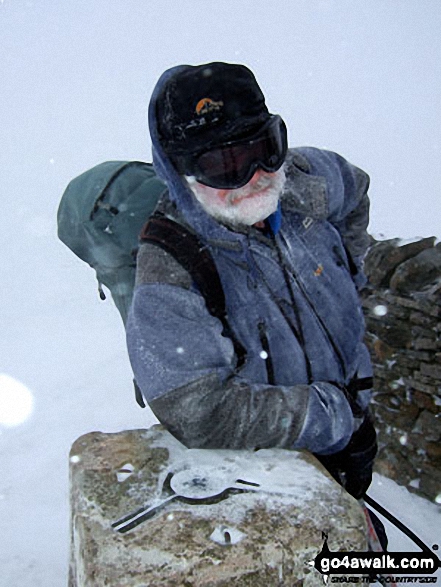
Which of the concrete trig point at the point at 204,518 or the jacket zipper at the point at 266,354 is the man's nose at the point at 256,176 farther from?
the concrete trig point at the point at 204,518

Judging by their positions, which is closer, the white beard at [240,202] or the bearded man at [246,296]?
the bearded man at [246,296]

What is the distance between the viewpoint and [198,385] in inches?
80.7

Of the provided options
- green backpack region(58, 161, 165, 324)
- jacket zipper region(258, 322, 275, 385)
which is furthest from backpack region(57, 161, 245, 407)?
jacket zipper region(258, 322, 275, 385)

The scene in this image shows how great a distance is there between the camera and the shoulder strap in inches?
85.9

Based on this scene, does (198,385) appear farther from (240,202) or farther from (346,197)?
(346,197)

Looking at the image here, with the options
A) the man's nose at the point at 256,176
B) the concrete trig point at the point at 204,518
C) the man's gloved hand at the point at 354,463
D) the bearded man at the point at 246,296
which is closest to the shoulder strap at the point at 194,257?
the bearded man at the point at 246,296

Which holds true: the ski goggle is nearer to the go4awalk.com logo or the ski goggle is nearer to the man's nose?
the man's nose

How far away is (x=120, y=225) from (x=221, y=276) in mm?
867

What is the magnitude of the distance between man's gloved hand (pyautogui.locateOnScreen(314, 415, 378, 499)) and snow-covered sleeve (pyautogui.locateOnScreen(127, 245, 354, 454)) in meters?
0.45

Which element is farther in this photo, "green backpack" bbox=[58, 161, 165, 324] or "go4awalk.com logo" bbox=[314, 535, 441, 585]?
"green backpack" bbox=[58, 161, 165, 324]

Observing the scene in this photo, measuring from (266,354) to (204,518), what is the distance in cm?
75

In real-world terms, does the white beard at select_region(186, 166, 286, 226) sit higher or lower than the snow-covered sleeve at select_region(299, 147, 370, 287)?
higher

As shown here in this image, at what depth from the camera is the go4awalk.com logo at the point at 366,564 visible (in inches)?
68.7

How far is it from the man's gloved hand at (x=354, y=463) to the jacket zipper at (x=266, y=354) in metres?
0.47
